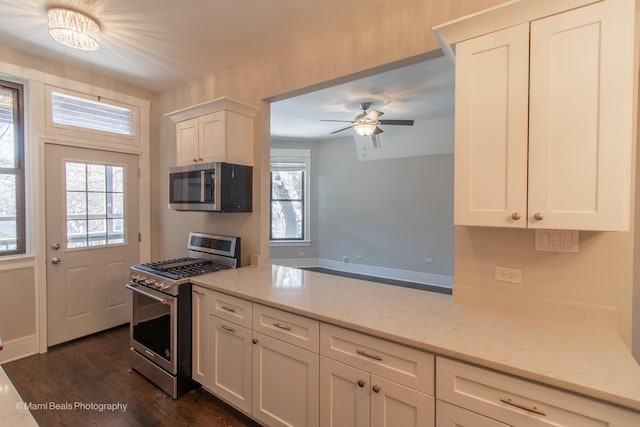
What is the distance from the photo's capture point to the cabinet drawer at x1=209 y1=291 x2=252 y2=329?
1.98 meters

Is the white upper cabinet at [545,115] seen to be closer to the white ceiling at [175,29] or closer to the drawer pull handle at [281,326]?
the white ceiling at [175,29]

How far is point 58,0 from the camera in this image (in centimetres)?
202

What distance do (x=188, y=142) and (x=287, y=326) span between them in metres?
2.05

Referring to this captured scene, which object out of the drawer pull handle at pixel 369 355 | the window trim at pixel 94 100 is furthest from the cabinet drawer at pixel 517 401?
the window trim at pixel 94 100

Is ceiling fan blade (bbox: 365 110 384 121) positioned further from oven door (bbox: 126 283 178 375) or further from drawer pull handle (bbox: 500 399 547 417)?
drawer pull handle (bbox: 500 399 547 417)

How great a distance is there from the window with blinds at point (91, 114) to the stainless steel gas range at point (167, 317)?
175 centimetres

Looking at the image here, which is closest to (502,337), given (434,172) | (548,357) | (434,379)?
(548,357)

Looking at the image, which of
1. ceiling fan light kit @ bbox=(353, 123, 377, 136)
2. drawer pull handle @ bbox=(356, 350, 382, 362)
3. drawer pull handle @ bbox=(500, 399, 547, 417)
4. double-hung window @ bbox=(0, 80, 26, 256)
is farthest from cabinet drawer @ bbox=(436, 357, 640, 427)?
double-hung window @ bbox=(0, 80, 26, 256)

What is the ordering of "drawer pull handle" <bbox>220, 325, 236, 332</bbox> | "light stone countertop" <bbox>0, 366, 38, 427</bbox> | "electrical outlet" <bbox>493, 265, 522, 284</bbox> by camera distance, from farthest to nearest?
"drawer pull handle" <bbox>220, 325, 236, 332</bbox> < "electrical outlet" <bbox>493, 265, 522, 284</bbox> < "light stone countertop" <bbox>0, 366, 38, 427</bbox>

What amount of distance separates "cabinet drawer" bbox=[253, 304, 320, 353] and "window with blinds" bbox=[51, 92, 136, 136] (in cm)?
283

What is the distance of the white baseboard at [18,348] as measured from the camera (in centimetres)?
272

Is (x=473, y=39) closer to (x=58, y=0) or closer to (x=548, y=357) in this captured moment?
(x=548, y=357)

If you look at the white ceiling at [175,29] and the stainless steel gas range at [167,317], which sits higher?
the white ceiling at [175,29]

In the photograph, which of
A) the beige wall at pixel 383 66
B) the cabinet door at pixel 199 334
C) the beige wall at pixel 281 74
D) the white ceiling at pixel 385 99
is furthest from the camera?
the white ceiling at pixel 385 99
